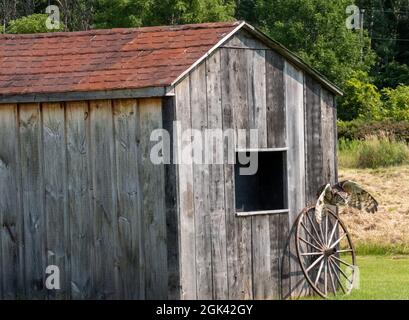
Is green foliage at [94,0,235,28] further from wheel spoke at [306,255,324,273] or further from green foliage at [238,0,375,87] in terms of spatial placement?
wheel spoke at [306,255,324,273]

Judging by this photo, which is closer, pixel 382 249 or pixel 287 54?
pixel 287 54

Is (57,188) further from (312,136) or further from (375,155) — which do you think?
(375,155)

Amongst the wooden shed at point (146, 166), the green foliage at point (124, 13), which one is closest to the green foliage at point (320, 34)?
the green foliage at point (124, 13)

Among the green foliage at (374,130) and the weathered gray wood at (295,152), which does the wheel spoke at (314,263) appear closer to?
the weathered gray wood at (295,152)

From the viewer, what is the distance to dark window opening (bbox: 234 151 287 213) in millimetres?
17984

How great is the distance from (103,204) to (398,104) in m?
39.4

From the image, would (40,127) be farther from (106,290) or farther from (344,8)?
(344,8)

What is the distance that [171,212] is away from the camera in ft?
52.5

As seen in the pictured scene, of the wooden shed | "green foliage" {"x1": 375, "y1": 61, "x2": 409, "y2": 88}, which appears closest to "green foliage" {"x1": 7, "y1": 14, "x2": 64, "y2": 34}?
"green foliage" {"x1": 375, "y1": 61, "x2": 409, "y2": 88}

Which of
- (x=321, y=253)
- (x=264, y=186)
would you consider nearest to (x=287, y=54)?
→ (x=264, y=186)

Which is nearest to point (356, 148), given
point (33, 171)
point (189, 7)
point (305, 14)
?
point (189, 7)

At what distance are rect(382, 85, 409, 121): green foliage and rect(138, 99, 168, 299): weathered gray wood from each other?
35.7 meters

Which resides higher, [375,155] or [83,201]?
[375,155]

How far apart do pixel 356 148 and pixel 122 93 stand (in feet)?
76.2
